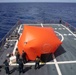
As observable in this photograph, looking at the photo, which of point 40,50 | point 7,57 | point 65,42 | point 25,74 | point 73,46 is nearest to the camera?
point 25,74

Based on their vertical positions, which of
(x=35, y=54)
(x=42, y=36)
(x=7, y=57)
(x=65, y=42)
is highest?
(x=42, y=36)

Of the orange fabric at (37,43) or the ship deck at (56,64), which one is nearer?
the ship deck at (56,64)

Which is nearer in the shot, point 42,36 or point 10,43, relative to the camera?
point 42,36

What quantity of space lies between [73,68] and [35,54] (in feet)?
20.3

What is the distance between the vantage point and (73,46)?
112ft

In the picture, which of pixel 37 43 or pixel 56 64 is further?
pixel 56 64

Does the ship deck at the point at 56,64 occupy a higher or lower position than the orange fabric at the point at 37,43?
lower

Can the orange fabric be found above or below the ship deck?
above

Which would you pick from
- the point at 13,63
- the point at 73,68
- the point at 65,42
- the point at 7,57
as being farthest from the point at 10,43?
the point at 73,68

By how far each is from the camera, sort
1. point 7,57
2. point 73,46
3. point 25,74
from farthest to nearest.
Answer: point 73,46 → point 7,57 → point 25,74

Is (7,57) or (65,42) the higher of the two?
(7,57)

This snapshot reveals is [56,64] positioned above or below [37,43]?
below

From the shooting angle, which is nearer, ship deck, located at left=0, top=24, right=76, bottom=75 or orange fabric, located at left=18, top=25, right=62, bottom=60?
ship deck, located at left=0, top=24, right=76, bottom=75

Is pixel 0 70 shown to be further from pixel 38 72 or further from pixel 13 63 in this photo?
pixel 38 72
